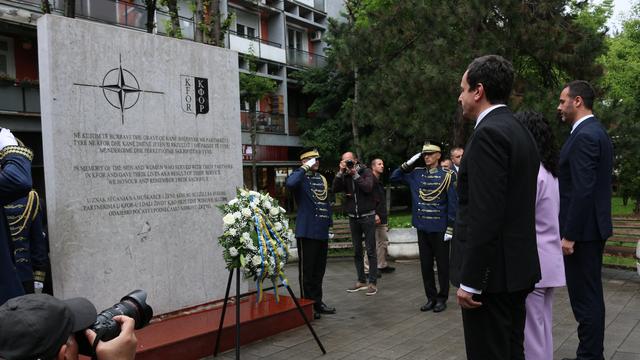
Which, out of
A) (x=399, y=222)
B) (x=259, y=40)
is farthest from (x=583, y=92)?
(x=259, y=40)

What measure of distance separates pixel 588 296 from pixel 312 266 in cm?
313

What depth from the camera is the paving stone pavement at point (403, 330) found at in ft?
15.6

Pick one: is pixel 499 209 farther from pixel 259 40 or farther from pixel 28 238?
pixel 259 40

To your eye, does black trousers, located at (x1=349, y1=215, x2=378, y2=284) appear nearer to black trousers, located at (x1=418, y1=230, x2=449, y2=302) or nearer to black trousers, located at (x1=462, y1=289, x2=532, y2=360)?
black trousers, located at (x1=418, y1=230, x2=449, y2=302)

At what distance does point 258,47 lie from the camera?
27.4 m

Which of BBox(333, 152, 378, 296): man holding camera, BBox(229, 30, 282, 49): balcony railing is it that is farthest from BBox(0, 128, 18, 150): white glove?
BBox(229, 30, 282, 49): balcony railing

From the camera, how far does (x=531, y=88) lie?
11672 millimetres

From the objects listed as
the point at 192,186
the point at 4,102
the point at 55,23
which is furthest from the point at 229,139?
the point at 4,102

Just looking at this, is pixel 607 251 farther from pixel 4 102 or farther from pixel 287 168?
pixel 287 168

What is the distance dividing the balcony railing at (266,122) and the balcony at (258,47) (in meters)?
3.15

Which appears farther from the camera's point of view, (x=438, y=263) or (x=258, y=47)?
(x=258, y=47)

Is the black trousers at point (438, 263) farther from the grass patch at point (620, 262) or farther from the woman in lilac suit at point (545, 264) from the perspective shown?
the grass patch at point (620, 262)

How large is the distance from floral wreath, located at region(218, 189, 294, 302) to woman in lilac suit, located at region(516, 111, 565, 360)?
228 centimetres

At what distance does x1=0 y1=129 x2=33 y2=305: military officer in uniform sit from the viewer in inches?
102
